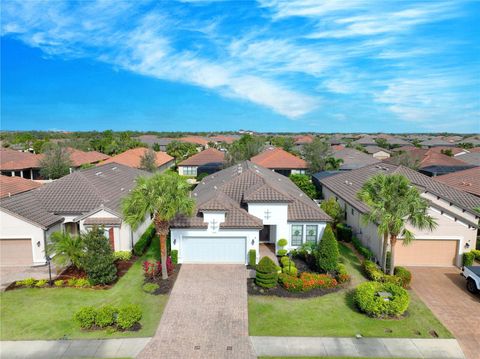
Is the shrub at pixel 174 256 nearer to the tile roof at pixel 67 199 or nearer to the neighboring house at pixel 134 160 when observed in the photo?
the tile roof at pixel 67 199

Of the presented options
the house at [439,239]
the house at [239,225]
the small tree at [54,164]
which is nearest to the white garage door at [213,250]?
the house at [239,225]

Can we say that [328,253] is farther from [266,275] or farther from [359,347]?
[359,347]

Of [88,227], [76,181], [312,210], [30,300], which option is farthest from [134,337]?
[76,181]

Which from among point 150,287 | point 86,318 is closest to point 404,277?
point 150,287

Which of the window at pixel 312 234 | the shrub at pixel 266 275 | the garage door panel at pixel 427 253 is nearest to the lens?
the shrub at pixel 266 275

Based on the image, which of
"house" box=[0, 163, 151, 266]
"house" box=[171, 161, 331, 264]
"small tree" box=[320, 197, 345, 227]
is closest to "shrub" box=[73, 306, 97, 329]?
"house" box=[0, 163, 151, 266]
